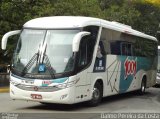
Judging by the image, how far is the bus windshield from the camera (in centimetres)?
1511

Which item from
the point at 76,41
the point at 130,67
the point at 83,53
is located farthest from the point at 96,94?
the point at 130,67

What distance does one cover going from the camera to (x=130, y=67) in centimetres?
2152

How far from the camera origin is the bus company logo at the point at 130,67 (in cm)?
2078

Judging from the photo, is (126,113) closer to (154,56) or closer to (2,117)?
(2,117)

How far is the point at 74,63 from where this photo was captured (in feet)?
49.6

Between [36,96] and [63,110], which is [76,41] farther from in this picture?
[63,110]

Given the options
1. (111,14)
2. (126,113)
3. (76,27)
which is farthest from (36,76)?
(111,14)

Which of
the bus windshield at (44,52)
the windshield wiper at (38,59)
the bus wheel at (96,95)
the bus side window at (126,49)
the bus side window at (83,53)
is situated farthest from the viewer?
the bus side window at (126,49)

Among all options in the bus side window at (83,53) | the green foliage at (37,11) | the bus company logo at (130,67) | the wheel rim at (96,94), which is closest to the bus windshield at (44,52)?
the bus side window at (83,53)

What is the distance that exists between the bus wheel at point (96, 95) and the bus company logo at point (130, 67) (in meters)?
3.57

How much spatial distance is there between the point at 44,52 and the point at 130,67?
7.09 m

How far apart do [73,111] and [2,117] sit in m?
3.08

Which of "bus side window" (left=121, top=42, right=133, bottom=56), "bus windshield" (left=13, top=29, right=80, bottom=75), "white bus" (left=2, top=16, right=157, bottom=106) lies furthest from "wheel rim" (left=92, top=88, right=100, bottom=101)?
"bus side window" (left=121, top=42, right=133, bottom=56)

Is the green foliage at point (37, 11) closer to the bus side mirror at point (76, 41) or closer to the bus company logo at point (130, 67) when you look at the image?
the bus company logo at point (130, 67)
